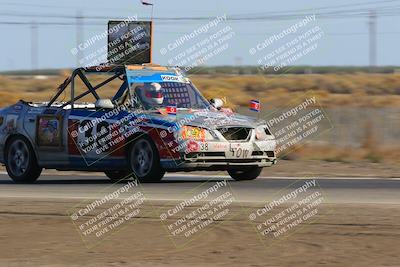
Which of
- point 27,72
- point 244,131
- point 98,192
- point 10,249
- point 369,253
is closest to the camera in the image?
point 369,253

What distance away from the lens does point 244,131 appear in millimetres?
16953

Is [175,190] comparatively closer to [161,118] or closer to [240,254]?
[161,118]

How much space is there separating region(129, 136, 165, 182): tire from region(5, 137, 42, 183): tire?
6.70ft

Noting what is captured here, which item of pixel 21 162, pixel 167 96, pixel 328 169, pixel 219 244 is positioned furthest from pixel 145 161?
pixel 219 244

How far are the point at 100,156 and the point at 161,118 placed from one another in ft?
4.16

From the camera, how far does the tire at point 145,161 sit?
16.6 metres

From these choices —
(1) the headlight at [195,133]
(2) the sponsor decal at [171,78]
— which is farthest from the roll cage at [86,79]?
(1) the headlight at [195,133]

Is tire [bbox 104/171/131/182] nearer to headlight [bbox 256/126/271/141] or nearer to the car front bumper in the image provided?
the car front bumper

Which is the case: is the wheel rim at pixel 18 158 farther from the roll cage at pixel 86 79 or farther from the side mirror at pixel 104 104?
the side mirror at pixel 104 104

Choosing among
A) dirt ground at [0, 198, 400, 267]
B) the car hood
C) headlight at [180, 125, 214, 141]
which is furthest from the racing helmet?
dirt ground at [0, 198, 400, 267]

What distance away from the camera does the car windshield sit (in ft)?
56.7

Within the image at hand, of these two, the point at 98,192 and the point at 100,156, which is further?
the point at 100,156

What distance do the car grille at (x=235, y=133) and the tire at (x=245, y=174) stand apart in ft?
3.24

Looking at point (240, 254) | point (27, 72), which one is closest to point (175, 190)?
point (240, 254)
